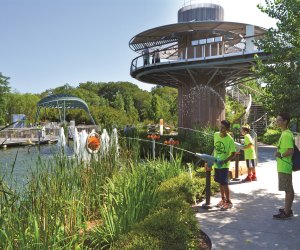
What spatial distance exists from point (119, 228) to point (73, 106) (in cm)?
3280

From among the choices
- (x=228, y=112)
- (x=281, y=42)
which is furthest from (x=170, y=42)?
(x=281, y=42)

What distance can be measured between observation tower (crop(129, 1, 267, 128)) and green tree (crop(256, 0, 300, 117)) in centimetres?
1177

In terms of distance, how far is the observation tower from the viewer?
21.0 meters

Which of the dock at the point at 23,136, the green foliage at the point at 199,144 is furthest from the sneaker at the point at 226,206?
the dock at the point at 23,136

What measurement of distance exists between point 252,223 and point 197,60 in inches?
632

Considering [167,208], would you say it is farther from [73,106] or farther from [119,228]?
[73,106]

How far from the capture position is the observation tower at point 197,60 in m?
21.0

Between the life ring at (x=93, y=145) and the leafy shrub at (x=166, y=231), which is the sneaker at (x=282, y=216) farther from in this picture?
the life ring at (x=93, y=145)

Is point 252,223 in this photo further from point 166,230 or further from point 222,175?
point 166,230

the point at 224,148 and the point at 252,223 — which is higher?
the point at 224,148

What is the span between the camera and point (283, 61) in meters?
8.09

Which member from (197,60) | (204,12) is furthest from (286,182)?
(204,12)

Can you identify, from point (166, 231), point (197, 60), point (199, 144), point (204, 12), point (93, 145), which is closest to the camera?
point (166, 231)

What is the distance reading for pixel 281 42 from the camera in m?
8.25
